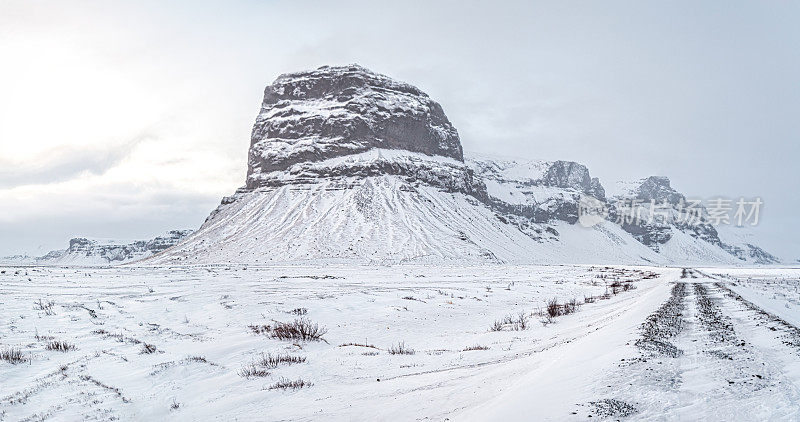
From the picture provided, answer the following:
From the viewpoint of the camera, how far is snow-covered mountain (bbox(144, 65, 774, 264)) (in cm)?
8706

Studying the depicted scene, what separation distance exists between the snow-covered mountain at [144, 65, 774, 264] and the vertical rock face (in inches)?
15.2

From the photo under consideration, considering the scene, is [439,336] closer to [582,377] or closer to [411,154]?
[582,377]

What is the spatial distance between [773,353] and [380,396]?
480cm

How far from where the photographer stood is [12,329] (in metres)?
10.5

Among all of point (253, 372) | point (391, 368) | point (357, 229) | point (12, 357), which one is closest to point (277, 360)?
point (253, 372)

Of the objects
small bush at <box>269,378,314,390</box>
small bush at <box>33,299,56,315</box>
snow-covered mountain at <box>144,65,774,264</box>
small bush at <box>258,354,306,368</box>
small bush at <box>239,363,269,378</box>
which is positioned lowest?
small bush at <box>33,299,56,315</box>

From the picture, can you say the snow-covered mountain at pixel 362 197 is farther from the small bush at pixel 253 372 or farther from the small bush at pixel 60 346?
the small bush at pixel 253 372

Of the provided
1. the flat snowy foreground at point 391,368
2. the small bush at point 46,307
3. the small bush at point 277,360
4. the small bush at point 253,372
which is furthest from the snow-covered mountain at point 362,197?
the small bush at point 253,372

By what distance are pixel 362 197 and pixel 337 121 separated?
37.8 metres

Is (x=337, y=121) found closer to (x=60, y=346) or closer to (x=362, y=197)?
(x=362, y=197)

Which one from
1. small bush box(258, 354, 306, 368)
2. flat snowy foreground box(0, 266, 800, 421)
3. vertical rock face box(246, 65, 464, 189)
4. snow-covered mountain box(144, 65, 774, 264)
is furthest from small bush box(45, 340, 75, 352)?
vertical rock face box(246, 65, 464, 189)

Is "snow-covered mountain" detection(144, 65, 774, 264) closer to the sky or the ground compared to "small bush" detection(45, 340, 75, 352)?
closer to the sky

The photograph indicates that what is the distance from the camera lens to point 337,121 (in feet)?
448

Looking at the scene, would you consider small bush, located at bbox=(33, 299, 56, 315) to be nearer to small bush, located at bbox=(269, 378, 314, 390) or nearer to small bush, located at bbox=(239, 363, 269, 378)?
small bush, located at bbox=(239, 363, 269, 378)
